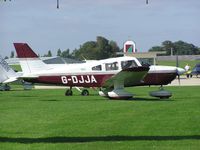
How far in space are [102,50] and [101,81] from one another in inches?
2980

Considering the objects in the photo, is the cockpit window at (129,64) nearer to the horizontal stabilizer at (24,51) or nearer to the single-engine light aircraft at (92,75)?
the single-engine light aircraft at (92,75)

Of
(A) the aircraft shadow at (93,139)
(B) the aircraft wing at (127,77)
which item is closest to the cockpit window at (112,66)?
(B) the aircraft wing at (127,77)

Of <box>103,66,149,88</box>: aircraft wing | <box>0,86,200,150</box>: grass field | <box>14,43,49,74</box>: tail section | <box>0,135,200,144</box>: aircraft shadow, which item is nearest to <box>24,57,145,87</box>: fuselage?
<box>103,66,149,88</box>: aircraft wing

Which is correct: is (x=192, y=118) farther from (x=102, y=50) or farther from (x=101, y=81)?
(x=102, y=50)

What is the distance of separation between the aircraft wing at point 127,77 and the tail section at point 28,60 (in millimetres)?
3840

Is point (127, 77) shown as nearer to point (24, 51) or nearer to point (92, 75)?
point (92, 75)

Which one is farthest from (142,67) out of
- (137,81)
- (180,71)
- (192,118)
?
(192,118)

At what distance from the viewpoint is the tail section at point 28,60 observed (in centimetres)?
2645

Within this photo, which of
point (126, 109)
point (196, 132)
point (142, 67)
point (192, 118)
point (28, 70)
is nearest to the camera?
point (196, 132)

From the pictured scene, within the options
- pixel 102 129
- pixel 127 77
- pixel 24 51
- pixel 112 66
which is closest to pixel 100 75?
pixel 112 66

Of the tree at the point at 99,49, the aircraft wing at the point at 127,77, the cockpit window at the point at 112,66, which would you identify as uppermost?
the cockpit window at the point at 112,66

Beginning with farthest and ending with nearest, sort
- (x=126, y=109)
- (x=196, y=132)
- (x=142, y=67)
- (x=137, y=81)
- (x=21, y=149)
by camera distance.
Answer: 1. (x=137, y=81)
2. (x=142, y=67)
3. (x=126, y=109)
4. (x=196, y=132)
5. (x=21, y=149)

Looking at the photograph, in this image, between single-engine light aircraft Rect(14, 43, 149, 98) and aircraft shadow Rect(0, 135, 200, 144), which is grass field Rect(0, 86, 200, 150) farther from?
single-engine light aircraft Rect(14, 43, 149, 98)

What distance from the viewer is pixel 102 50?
330 ft
